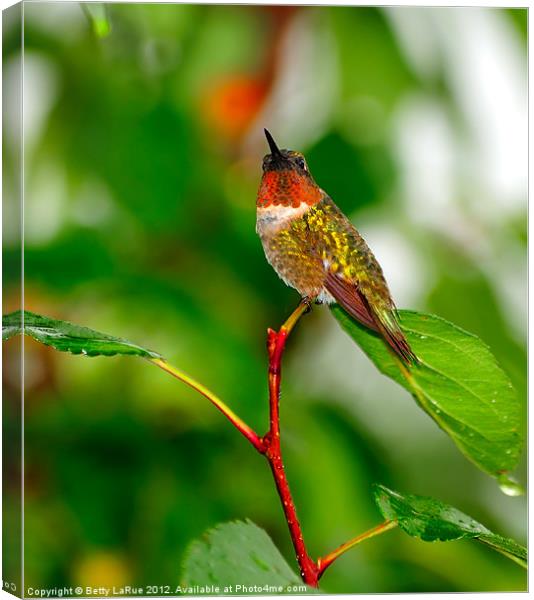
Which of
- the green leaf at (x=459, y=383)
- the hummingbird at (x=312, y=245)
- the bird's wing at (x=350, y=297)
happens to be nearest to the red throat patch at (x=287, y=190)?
the hummingbird at (x=312, y=245)

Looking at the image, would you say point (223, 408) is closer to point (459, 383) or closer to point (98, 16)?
point (459, 383)

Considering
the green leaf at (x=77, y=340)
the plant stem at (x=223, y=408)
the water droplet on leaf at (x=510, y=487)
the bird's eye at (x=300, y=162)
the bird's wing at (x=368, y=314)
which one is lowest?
the water droplet on leaf at (x=510, y=487)

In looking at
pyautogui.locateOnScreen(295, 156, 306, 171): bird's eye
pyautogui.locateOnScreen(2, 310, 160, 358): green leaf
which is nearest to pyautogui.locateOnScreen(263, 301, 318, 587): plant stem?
pyautogui.locateOnScreen(2, 310, 160, 358): green leaf

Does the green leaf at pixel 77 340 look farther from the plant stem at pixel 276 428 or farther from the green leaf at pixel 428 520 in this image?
the green leaf at pixel 428 520

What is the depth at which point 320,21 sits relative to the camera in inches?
49.6

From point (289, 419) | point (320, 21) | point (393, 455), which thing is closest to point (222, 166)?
→ point (320, 21)

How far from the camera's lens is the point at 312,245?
3.76ft

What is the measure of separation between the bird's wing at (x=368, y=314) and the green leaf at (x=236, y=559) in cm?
25

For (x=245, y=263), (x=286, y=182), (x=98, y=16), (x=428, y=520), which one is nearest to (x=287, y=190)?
(x=286, y=182)

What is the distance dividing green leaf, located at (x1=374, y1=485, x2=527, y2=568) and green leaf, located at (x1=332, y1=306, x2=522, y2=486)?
95 millimetres

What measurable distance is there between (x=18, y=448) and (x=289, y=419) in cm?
35

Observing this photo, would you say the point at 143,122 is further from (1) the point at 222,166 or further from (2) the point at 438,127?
→ (2) the point at 438,127

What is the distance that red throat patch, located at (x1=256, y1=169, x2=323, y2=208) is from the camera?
1.17 meters

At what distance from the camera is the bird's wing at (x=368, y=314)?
3.41 ft
